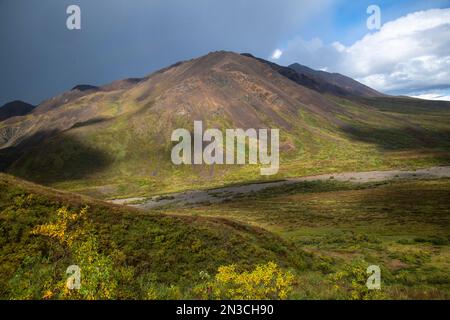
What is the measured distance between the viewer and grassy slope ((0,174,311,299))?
692 inches

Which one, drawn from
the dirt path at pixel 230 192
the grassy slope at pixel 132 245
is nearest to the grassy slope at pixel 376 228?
the grassy slope at pixel 132 245

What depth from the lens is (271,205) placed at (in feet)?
283

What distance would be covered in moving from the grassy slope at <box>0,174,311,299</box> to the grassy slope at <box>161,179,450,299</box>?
5.82 metres

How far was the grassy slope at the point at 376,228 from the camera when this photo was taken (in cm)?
2552

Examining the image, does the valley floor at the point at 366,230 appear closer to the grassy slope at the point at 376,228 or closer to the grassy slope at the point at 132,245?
the grassy slope at the point at 376,228

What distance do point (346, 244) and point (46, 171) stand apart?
601 feet

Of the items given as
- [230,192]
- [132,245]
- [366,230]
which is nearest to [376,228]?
[366,230]

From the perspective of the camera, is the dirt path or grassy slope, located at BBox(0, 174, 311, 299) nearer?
grassy slope, located at BBox(0, 174, 311, 299)

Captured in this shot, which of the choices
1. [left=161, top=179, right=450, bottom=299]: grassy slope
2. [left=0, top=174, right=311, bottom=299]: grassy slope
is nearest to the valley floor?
[left=161, top=179, right=450, bottom=299]: grassy slope

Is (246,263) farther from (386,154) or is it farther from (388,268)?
(386,154)

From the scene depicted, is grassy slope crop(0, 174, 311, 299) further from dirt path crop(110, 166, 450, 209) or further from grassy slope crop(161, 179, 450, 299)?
dirt path crop(110, 166, 450, 209)

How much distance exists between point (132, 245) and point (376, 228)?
4001 cm

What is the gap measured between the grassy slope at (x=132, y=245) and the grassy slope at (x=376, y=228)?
229 inches

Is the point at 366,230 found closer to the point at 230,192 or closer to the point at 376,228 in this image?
the point at 376,228
